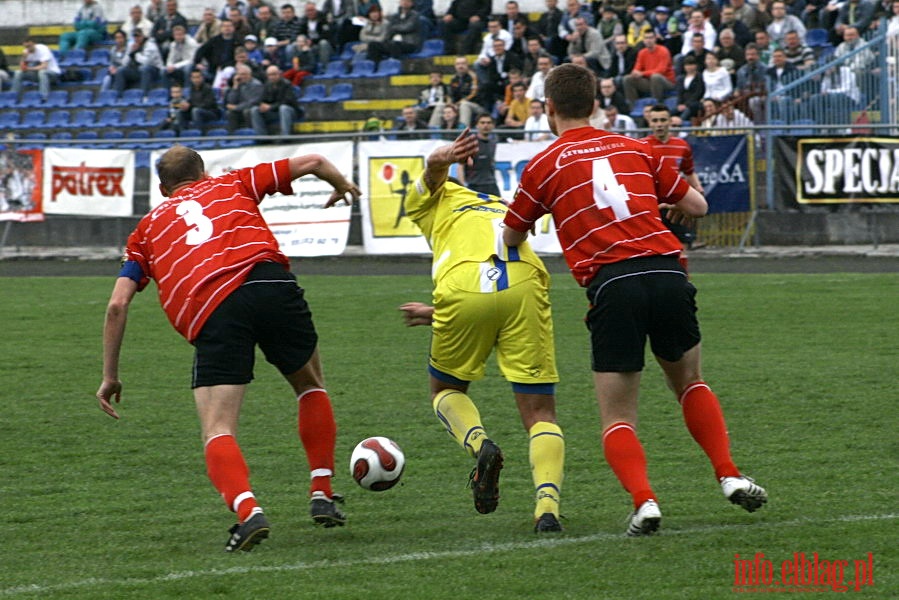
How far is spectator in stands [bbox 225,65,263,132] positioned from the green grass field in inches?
467

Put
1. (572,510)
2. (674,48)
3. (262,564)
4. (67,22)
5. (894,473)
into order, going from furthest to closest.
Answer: (67,22) → (674,48) → (894,473) → (572,510) → (262,564)

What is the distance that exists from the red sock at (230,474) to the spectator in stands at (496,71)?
17215 mm

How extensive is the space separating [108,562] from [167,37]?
23273mm

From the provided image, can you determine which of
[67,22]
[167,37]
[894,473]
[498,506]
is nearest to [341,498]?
[498,506]

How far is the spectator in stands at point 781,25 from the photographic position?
21.5m

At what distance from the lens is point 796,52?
2080 centimetres

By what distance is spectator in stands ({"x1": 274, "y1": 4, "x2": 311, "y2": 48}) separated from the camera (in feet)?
87.0

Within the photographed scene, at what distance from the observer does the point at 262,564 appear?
536 cm

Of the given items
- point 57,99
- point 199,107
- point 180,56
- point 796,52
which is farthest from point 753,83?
point 57,99

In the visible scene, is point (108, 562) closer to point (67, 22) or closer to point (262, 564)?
point (262, 564)

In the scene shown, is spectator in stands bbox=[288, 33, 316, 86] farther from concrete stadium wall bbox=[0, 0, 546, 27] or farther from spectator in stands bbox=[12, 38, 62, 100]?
spectator in stands bbox=[12, 38, 62, 100]

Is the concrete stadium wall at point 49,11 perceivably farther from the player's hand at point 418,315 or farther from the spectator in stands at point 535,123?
the player's hand at point 418,315

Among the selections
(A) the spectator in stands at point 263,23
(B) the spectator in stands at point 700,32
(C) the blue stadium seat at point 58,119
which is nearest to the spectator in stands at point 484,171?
(B) the spectator in stands at point 700,32

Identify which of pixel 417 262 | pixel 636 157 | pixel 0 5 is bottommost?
pixel 417 262
